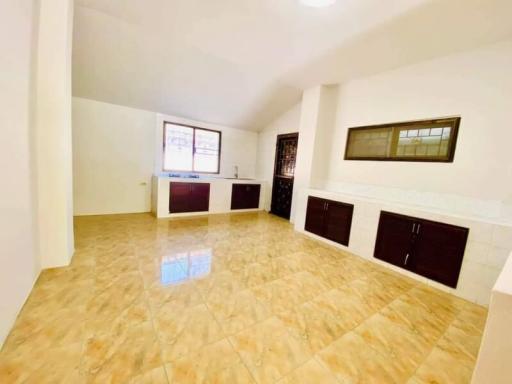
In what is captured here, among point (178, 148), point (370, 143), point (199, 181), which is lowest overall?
point (199, 181)

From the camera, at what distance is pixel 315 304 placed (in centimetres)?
203

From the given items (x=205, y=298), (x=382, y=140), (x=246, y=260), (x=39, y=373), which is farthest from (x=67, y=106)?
(x=382, y=140)

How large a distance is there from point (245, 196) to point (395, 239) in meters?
3.67

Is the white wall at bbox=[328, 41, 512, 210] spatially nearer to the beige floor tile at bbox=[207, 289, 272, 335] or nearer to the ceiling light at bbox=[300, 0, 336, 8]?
the ceiling light at bbox=[300, 0, 336, 8]

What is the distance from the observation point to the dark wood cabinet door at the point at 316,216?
3.87 m

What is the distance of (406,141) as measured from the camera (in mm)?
3322

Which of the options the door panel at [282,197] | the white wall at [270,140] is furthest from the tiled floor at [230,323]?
the white wall at [270,140]

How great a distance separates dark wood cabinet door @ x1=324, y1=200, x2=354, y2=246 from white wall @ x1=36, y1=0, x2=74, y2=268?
3.70m

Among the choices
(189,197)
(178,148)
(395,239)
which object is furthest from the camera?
(178,148)

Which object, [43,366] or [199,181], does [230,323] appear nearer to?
[43,366]

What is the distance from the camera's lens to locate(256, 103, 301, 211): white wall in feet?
17.3

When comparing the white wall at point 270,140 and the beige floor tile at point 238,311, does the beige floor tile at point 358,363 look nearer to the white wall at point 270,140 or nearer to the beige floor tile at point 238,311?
the beige floor tile at point 238,311

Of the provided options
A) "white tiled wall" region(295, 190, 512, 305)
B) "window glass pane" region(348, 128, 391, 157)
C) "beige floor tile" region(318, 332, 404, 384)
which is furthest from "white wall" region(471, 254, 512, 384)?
"window glass pane" region(348, 128, 391, 157)

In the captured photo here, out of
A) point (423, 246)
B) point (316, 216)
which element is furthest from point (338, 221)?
point (423, 246)
